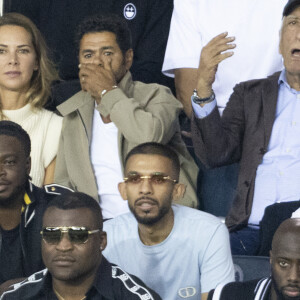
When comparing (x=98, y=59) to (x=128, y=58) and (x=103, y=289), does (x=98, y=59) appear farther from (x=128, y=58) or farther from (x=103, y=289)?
(x=103, y=289)

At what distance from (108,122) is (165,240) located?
1.00m

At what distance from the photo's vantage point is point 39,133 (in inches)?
208

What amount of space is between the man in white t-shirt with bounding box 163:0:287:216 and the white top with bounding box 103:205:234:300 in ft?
2.79

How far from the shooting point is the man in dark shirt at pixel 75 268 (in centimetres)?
393

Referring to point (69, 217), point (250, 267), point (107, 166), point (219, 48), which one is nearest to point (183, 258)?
point (250, 267)

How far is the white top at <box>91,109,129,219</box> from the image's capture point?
5129 millimetres

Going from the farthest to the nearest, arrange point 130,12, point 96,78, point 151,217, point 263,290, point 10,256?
point 130,12 → point 96,78 → point 10,256 → point 151,217 → point 263,290

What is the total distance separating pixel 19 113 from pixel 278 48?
145 cm

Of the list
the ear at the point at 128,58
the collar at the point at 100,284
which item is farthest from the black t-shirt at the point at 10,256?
the ear at the point at 128,58

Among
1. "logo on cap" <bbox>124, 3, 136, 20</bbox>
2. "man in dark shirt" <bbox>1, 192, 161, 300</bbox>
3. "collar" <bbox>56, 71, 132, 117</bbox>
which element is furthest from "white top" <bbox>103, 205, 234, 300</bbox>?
"logo on cap" <bbox>124, 3, 136, 20</bbox>

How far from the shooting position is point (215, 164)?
16.2 feet

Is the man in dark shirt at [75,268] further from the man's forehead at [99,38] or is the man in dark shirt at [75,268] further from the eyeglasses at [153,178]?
the man's forehead at [99,38]

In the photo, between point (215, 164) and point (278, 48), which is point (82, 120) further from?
point (278, 48)

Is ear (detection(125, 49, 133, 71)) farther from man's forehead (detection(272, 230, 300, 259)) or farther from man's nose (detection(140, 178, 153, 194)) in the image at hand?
man's forehead (detection(272, 230, 300, 259))
